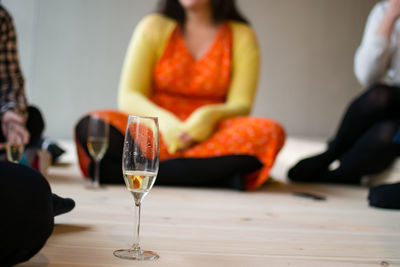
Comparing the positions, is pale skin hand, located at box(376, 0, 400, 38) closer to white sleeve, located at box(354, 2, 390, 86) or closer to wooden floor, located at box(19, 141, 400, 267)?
white sleeve, located at box(354, 2, 390, 86)

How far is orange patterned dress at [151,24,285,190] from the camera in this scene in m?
2.35

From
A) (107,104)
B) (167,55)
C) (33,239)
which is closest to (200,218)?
(33,239)

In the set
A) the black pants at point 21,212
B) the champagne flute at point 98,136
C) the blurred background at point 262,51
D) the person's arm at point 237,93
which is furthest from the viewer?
the blurred background at point 262,51

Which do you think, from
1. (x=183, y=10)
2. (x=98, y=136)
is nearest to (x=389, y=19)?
(x=183, y=10)

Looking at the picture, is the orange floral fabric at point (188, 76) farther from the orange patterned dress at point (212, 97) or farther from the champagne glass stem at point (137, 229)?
the champagne glass stem at point (137, 229)

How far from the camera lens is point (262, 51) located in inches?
222

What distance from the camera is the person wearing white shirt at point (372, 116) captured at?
2.37 meters

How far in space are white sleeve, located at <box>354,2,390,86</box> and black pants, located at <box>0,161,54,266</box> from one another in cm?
187

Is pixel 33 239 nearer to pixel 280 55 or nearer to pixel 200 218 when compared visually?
pixel 200 218

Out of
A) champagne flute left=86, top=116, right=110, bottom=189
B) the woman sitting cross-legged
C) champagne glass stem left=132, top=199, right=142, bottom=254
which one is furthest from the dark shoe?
the woman sitting cross-legged

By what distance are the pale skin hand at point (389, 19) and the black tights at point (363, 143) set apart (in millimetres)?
259

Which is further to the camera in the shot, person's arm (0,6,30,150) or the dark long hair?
the dark long hair

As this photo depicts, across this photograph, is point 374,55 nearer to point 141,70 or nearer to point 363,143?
point 363,143

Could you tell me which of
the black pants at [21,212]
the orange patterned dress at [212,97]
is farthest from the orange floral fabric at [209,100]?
the black pants at [21,212]
